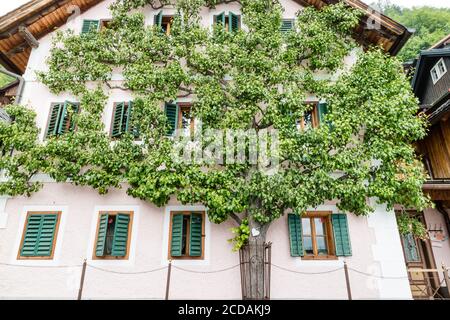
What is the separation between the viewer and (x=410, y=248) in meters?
11.7

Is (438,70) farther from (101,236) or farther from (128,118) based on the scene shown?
(101,236)

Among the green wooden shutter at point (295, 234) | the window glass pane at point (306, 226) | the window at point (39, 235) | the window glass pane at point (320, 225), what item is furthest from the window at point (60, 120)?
the window glass pane at point (320, 225)

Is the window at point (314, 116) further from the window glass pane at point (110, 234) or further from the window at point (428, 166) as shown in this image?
the window at point (428, 166)

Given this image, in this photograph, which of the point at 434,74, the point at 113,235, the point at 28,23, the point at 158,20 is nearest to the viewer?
the point at 113,235

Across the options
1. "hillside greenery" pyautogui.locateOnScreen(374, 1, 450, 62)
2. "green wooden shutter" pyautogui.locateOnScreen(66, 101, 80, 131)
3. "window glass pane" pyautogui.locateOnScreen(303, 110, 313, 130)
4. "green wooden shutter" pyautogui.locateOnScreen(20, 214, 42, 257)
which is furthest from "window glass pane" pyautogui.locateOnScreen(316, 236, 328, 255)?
"hillside greenery" pyautogui.locateOnScreen(374, 1, 450, 62)

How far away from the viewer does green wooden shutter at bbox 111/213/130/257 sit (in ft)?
27.7

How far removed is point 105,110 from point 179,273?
5.18m

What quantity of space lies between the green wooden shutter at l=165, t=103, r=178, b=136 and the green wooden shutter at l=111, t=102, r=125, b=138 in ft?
4.27

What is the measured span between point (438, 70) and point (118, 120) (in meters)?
14.6

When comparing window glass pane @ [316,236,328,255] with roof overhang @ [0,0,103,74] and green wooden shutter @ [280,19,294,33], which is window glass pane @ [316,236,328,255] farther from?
roof overhang @ [0,0,103,74]

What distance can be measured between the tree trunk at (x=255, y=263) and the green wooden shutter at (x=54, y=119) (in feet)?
20.5

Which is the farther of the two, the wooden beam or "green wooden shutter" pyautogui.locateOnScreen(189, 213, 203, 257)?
the wooden beam

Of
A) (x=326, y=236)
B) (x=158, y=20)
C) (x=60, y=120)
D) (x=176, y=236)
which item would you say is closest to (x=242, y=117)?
(x=176, y=236)
